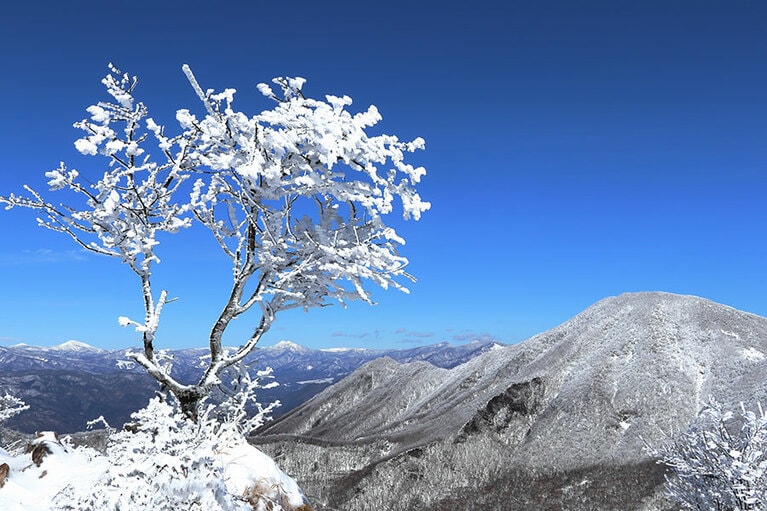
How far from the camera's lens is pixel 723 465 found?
2506 centimetres

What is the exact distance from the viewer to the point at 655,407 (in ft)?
259

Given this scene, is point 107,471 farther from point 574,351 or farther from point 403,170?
point 574,351

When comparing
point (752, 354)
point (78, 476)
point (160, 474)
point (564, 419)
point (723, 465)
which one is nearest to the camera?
point (160, 474)

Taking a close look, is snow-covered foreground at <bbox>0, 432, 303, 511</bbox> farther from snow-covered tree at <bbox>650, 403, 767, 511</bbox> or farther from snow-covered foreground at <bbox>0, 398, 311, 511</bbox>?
snow-covered tree at <bbox>650, 403, 767, 511</bbox>

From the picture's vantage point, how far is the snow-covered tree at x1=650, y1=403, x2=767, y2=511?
944 inches

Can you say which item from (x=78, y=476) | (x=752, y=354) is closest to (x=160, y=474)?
(x=78, y=476)

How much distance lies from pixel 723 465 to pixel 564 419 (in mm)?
60366

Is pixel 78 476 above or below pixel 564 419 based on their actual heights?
above

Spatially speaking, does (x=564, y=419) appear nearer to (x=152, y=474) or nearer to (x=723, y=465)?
(x=723, y=465)

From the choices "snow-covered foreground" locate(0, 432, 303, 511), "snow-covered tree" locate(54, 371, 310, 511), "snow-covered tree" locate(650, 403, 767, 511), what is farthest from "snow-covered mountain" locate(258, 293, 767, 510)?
"snow-covered tree" locate(54, 371, 310, 511)

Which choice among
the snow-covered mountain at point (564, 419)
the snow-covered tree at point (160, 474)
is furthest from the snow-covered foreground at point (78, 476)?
the snow-covered mountain at point (564, 419)

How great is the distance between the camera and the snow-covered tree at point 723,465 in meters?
24.0

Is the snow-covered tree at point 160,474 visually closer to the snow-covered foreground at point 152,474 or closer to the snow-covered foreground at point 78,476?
the snow-covered foreground at point 152,474

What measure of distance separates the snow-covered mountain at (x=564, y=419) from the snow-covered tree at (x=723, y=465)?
104ft
